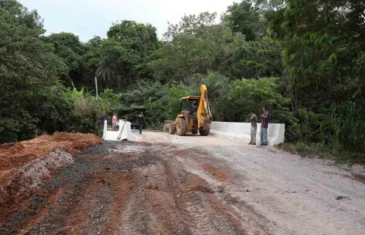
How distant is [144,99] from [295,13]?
40.3 m

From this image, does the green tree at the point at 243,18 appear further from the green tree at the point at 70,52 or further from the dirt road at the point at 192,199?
the dirt road at the point at 192,199

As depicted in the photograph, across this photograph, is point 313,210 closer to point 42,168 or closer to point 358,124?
point 42,168

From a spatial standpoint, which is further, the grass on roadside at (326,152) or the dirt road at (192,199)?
the grass on roadside at (326,152)

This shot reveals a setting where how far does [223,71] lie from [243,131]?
58.7 feet

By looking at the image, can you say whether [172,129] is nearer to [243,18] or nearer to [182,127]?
[182,127]

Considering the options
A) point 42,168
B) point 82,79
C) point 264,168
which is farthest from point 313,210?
point 82,79

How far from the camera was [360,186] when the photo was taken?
904cm

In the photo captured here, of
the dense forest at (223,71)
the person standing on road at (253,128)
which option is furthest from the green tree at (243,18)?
the person standing on road at (253,128)

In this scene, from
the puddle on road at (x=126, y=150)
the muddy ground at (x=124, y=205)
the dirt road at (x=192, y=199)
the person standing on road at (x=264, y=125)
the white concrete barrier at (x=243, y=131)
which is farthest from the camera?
the white concrete barrier at (x=243, y=131)

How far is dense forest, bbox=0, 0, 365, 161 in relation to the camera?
480 inches

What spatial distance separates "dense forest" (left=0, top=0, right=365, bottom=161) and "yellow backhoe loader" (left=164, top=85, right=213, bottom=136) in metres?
4.11

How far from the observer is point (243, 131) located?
72.6 feet

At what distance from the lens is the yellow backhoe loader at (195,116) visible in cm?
2483

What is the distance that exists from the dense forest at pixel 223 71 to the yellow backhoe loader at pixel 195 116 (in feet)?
13.5
